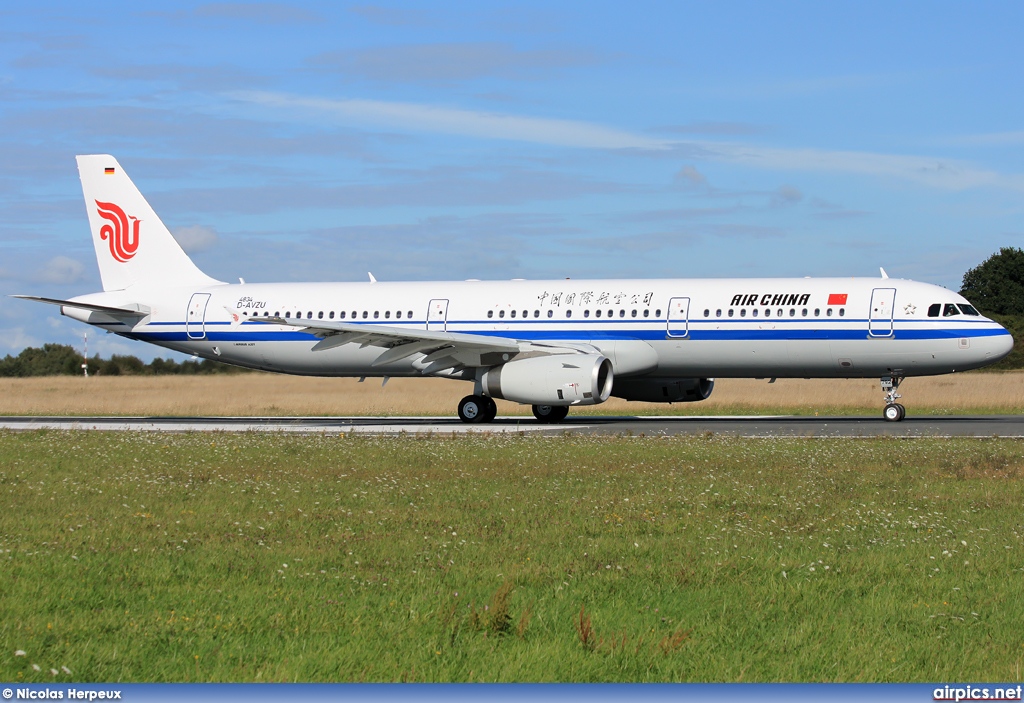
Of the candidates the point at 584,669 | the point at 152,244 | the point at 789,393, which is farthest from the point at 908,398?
the point at 584,669

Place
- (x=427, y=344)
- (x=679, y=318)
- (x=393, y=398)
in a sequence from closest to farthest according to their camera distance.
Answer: (x=679, y=318), (x=427, y=344), (x=393, y=398)

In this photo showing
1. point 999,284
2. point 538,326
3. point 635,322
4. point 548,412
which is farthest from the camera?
point 999,284

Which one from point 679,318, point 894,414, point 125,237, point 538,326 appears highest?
point 125,237

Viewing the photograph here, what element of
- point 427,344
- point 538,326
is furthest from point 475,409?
point 538,326

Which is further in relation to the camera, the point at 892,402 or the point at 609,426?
the point at 892,402

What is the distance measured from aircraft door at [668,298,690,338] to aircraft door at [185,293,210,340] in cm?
1405

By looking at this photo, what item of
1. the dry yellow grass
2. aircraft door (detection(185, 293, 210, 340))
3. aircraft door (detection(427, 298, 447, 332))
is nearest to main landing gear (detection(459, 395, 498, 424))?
aircraft door (detection(427, 298, 447, 332))

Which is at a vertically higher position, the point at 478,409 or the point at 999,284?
the point at 999,284

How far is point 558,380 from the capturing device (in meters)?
28.4

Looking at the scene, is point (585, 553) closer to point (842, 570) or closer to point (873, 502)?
point (842, 570)

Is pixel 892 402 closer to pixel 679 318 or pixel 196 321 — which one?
pixel 679 318

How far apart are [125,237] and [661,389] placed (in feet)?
57.1

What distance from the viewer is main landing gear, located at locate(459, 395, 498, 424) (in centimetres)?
3155

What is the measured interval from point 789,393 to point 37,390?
3766cm
